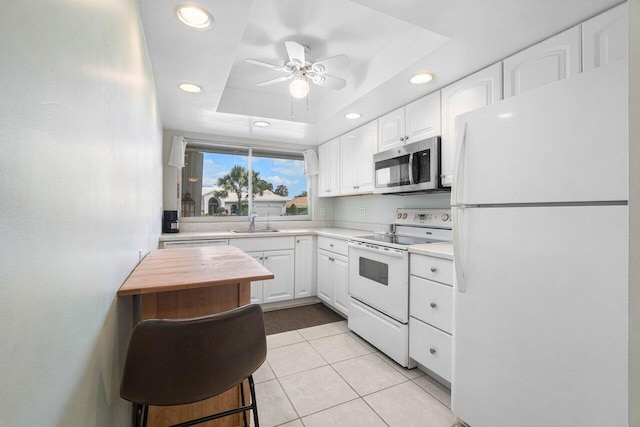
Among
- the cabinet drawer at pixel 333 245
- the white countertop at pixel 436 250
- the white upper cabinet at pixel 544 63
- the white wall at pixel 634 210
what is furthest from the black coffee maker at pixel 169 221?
the white wall at pixel 634 210

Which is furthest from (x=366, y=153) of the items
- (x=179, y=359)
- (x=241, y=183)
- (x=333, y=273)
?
(x=179, y=359)

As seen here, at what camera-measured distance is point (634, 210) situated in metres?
0.51

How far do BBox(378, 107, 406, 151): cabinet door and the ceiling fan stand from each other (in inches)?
26.3

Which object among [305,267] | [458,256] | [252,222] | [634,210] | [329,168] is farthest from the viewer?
[329,168]

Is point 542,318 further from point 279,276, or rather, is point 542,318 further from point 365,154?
point 279,276

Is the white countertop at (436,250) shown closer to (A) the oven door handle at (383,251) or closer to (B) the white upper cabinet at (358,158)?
(A) the oven door handle at (383,251)

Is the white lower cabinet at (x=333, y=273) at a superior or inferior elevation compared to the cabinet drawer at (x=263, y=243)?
inferior

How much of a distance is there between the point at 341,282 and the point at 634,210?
2686 millimetres

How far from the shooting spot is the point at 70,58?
62 centimetres

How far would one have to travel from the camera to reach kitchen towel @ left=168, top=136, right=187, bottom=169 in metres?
3.43

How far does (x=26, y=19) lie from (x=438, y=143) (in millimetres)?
2264

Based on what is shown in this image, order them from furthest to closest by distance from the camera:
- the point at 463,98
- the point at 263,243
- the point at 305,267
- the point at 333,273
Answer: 1. the point at 305,267
2. the point at 263,243
3. the point at 333,273
4. the point at 463,98

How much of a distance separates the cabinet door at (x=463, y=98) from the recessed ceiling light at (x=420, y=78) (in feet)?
0.66

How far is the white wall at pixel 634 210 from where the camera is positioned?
50 cm
